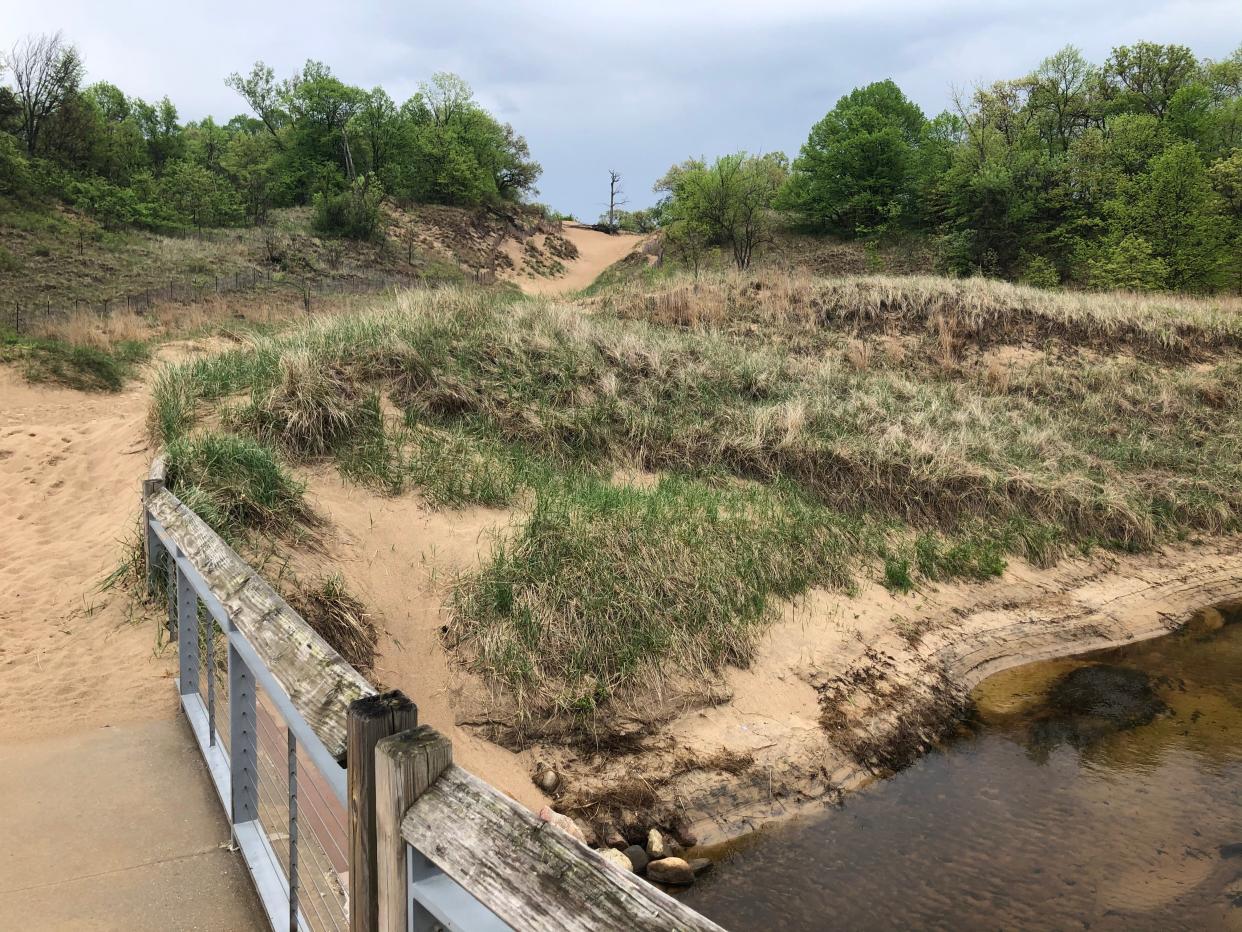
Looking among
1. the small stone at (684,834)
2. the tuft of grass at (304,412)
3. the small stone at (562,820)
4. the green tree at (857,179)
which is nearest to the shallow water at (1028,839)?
the small stone at (684,834)

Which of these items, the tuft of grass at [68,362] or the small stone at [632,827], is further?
the tuft of grass at [68,362]

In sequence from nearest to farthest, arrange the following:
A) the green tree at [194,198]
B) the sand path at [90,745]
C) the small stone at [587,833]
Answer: the sand path at [90,745], the small stone at [587,833], the green tree at [194,198]

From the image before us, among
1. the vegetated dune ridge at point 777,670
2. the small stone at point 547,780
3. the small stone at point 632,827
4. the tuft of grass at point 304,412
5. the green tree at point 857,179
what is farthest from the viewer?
the green tree at point 857,179

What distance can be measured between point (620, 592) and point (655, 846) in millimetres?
2321

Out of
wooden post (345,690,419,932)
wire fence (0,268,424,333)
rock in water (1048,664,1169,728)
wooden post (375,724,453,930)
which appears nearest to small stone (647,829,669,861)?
wooden post (345,690,419,932)

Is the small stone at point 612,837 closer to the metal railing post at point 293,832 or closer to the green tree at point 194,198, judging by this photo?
the metal railing post at point 293,832

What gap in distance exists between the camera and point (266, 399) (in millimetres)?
8773

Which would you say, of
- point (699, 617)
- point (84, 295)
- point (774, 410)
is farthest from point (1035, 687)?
point (84, 295)

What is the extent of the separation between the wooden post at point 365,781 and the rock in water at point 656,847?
3.78 meters

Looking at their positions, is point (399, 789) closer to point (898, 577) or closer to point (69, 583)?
point (69, 583)

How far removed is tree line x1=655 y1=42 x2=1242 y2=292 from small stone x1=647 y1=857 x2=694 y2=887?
29305mm

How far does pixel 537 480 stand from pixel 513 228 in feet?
147

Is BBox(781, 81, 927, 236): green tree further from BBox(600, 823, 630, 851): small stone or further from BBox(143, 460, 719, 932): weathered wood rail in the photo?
BBox(143, 460, 719, 932): weathered wood rail

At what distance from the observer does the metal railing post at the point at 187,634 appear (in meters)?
4.45
